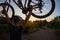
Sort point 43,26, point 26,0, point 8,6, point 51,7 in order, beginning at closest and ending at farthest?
point 51,7
point 26,0
point 8,6
point 43,26

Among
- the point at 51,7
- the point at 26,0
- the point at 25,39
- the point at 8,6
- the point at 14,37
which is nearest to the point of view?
the point at 14,37

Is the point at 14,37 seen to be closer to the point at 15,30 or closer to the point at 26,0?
the point at 15,30

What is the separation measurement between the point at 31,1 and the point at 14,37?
1286mm

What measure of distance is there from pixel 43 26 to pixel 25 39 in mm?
918

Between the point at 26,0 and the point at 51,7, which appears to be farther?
the point at 26,0

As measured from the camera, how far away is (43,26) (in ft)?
19.7

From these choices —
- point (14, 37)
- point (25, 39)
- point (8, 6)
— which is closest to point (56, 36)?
point (25, 39)

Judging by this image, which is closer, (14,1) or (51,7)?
(51,7)

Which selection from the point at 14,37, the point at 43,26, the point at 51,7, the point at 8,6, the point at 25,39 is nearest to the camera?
the point at 14,37

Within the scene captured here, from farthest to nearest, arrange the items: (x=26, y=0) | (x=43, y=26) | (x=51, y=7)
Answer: (x=43, y=26), (x=26, y=0), (x=51, y=7)

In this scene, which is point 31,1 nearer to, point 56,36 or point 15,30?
point 15,30

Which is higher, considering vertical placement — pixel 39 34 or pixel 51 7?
pixel 51 7

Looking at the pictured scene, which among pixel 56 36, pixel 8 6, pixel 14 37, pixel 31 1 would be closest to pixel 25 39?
pixel 56 36

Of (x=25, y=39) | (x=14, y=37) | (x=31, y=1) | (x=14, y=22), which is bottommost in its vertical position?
(x=25, y=39)
